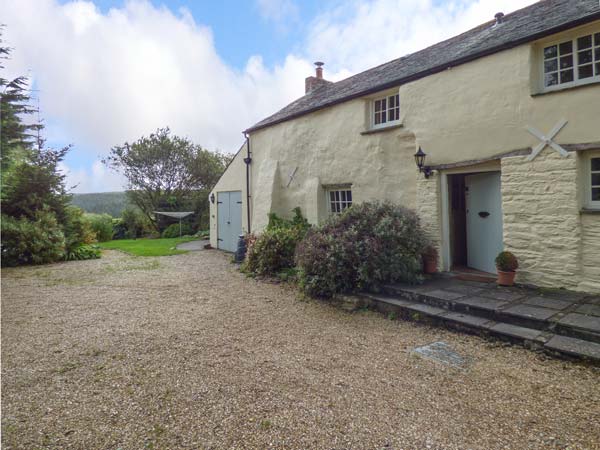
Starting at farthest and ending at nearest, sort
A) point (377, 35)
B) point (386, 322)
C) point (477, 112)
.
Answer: point (377, 35) < point (477, 112) < point (386, 322)

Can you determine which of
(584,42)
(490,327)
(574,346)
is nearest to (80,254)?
(490,327)

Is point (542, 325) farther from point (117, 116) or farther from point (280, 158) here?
point (117, 116)

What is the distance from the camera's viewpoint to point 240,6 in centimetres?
909

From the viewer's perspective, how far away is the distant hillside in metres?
26.9

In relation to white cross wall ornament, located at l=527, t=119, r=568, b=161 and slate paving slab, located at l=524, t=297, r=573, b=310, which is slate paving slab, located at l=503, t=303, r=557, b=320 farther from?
white cross wall ornament, located at l=527, t=119, r=568, b=161

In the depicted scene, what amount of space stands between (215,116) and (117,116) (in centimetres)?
506

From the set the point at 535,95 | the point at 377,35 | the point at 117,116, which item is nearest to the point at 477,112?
the point at 535,95

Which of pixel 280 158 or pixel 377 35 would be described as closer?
pixel 377 35

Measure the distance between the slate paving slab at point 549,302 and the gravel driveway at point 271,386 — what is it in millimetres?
1176

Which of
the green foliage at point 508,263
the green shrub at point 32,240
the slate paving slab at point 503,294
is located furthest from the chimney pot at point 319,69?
the green shrub at point 32,240

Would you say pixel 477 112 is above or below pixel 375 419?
above

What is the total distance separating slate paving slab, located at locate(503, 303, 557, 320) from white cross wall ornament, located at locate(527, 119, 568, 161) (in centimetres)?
246

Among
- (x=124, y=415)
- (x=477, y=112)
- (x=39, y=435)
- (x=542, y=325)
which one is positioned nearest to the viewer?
(x=39, y=435)

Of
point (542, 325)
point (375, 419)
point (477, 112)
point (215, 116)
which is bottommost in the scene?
point (375, 419)
